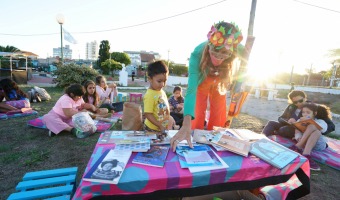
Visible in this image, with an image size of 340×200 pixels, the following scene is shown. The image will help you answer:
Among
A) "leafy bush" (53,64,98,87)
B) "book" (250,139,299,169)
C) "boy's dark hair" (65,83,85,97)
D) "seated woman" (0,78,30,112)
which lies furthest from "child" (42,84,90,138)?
"leafy bush" (53,64,98,87)

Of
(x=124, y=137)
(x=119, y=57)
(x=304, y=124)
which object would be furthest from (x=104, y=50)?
(x=124, y=137)

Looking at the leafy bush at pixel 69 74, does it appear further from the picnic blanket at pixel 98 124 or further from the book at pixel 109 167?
the book at pixel 109 167

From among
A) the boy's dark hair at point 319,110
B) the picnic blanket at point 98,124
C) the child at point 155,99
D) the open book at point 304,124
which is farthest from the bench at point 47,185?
the boy's dark hair at point 319,110

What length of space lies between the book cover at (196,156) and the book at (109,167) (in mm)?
376

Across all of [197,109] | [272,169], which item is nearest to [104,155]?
[272,169]

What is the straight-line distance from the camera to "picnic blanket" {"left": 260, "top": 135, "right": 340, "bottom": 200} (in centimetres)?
184

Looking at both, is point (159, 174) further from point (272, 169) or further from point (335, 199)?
point (335, 199)

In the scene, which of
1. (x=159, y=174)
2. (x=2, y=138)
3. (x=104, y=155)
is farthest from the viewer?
(x=2, y=138)

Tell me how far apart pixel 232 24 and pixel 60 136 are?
3.48m

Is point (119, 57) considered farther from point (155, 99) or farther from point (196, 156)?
point (196, 156)

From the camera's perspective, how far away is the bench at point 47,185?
1398 mm

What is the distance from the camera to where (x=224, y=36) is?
173 centimetres

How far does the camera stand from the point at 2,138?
3461mm

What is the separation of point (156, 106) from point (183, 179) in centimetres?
139
